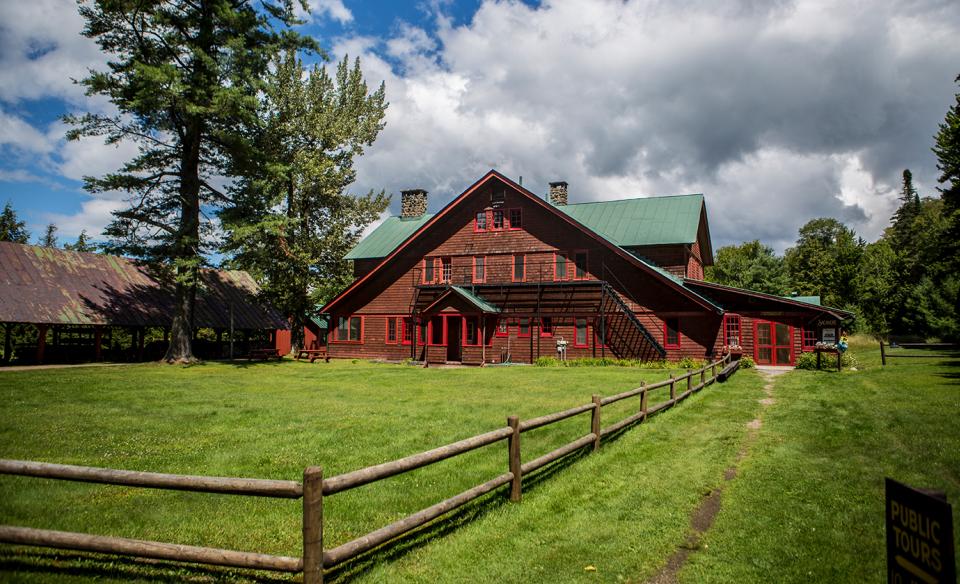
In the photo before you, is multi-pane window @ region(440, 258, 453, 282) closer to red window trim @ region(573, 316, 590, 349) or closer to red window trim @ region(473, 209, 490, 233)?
red window trim @ region(473, 209, 490, 233)

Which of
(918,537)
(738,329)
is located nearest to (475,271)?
(738,329)

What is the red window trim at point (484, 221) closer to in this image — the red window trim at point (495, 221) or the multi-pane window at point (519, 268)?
the red window trim at point (495, 221)

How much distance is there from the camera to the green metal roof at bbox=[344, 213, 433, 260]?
38.5 metres

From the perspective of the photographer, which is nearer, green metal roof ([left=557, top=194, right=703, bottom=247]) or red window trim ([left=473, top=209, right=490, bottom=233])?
green metal roof ([left=557, top=194, right=703, bottom=247])

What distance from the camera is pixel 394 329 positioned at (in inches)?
1367

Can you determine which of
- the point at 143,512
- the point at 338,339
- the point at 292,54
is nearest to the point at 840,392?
the point at 143,512

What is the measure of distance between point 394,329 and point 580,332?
11.5 metres

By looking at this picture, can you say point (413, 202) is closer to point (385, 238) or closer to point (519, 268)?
point (385, 238)

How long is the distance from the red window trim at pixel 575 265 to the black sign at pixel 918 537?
89.9ft

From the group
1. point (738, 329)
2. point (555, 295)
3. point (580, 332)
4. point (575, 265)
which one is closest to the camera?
point (738, 329)

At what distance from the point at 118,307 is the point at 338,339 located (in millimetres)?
12198

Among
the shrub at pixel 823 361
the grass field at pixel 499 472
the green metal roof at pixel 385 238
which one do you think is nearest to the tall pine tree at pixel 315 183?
the green metal roof at pixel 385 238

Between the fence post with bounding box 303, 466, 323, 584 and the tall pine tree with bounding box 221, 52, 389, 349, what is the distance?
31.2 metres

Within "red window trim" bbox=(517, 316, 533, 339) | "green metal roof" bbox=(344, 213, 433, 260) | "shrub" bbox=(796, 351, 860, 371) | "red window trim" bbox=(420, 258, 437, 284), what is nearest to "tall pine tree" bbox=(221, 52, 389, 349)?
"green metal roof" bbox=(344, 213, 433, 260)
